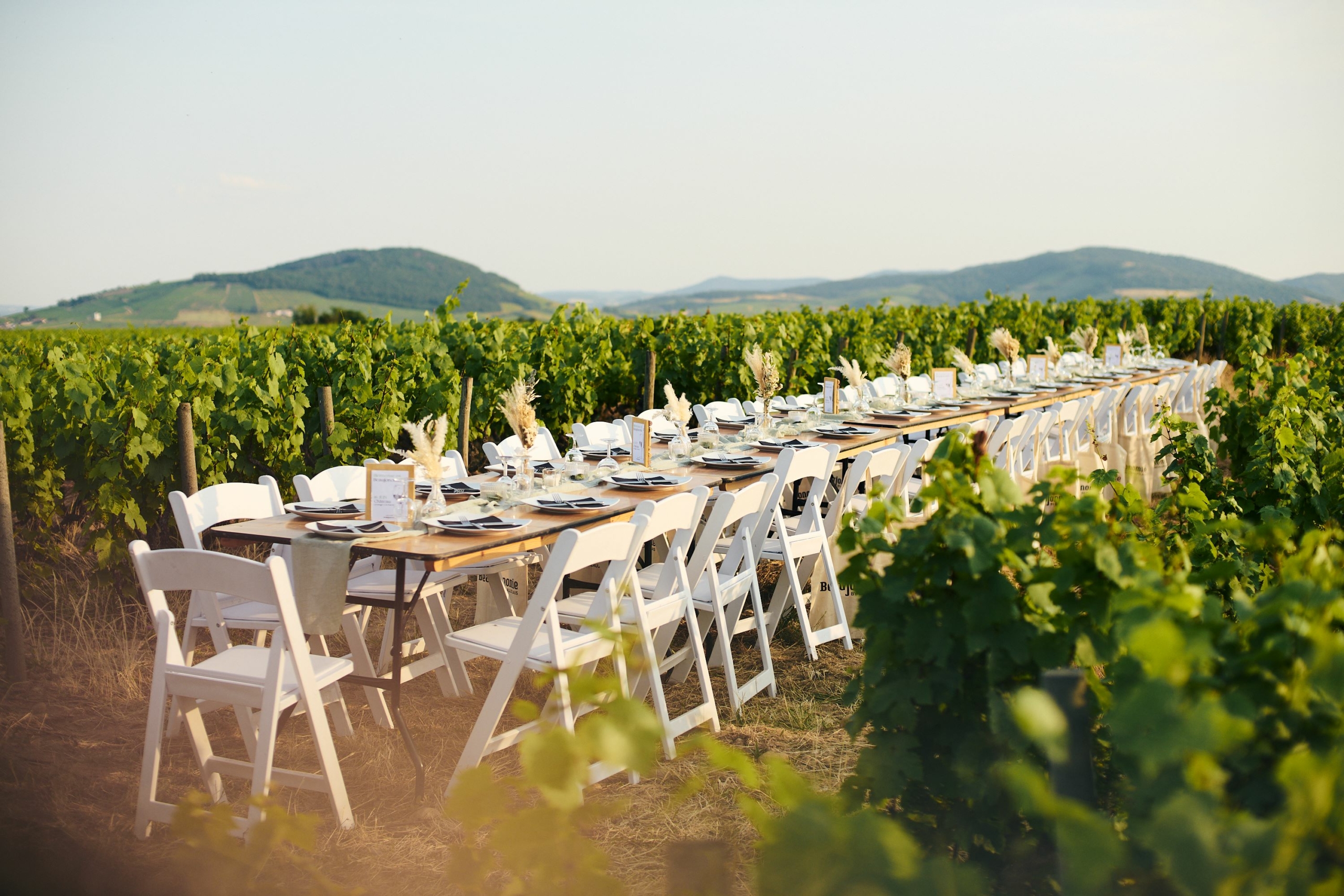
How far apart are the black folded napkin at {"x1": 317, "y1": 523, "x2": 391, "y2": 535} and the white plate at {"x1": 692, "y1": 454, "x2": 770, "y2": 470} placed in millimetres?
1794

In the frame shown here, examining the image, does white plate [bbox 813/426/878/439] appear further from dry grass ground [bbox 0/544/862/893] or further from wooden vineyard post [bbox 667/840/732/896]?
wooden vineyard post [bbox 667/840/732/896]

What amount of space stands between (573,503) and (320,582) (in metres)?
0.97

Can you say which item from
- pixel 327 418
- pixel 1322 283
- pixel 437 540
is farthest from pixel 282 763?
pixel 1322 283

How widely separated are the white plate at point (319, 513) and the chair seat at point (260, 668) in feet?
1.78

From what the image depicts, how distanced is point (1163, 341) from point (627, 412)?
15271 mm

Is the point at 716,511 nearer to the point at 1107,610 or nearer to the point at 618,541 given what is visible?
the point at 618,541

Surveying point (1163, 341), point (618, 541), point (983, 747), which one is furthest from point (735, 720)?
point (1163, 341)

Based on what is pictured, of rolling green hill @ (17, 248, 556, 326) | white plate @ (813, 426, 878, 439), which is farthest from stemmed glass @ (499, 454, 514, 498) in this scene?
rolling green hill @ (17, 248, 556, 326)

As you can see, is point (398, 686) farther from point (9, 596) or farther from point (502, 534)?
point (9, 596)

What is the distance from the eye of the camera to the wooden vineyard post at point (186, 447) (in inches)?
168

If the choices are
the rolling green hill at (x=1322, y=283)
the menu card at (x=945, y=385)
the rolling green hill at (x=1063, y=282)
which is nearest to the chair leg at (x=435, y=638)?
the menu card at (x=945, y=385)

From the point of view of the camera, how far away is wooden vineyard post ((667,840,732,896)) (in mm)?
927

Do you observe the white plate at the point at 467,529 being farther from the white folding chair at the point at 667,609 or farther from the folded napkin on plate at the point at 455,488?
the folded napkin on plate at the point at 455,488

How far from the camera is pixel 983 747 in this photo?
56.5 inches
